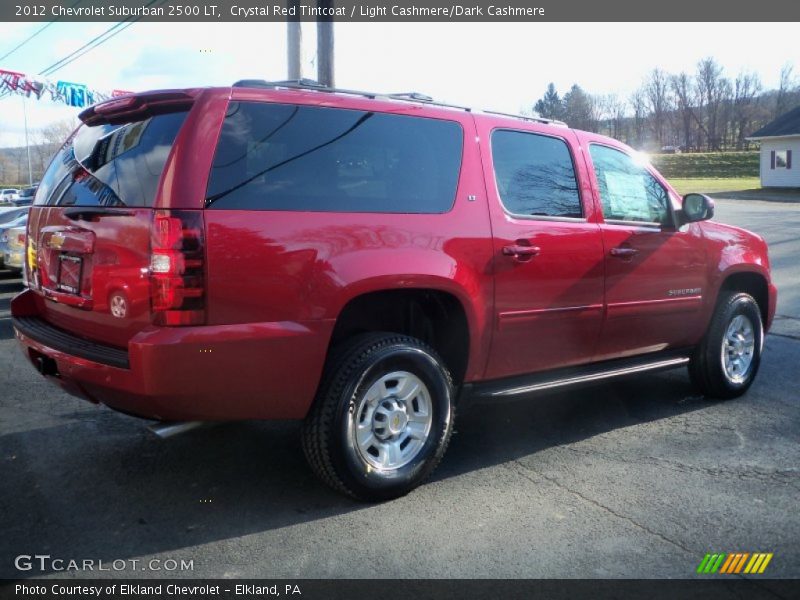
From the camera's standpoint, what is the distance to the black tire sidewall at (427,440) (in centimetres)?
382

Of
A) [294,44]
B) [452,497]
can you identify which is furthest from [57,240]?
[294,44]

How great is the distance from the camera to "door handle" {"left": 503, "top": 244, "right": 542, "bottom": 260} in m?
4.44

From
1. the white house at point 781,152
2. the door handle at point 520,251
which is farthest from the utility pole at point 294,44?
the white house at point 781,152

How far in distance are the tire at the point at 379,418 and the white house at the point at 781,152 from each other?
44041 mm

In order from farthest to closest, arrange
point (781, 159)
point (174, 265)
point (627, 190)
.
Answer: point (781, 159) < point (627, 190) < point (174, 265)

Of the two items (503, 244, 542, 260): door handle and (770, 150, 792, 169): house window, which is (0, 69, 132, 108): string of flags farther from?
(770, 150, 792, 169): house window

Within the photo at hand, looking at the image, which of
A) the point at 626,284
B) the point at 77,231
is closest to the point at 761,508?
the point at 626,284

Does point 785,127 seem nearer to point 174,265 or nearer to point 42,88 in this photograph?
point 42,88

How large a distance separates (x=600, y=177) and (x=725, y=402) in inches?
81.4

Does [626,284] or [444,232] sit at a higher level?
[444,232]

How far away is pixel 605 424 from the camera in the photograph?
17.7ft

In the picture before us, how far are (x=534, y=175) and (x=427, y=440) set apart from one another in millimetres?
1768

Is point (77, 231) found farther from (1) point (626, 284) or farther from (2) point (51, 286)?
(1) point (626, 284)

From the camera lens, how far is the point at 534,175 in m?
4.83
